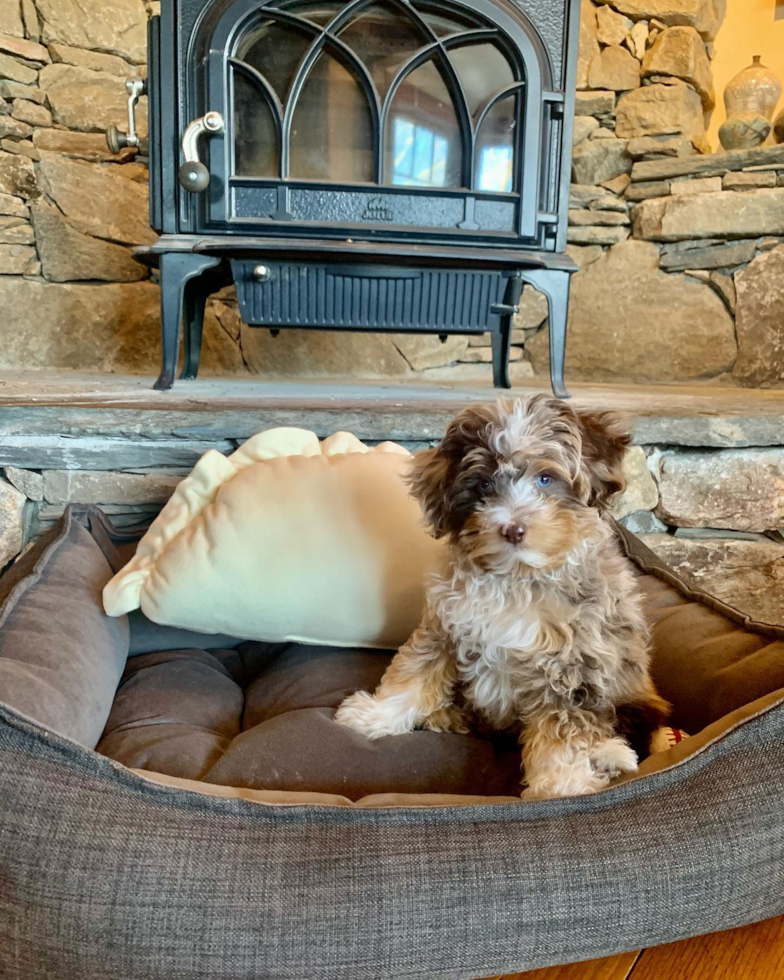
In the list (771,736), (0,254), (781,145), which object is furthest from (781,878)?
(0,254)

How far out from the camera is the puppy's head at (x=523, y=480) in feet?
4.08

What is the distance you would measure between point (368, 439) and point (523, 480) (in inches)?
38.7

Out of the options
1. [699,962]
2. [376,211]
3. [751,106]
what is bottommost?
[699,962]

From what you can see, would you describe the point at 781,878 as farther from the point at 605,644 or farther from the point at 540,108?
the point at 540,108

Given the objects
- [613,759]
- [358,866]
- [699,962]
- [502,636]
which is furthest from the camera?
[502,636]

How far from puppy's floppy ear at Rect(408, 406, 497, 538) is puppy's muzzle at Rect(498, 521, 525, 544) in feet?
0.51

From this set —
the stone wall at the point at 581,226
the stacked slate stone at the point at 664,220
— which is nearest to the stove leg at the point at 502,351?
the stone wall at the point at 581,226

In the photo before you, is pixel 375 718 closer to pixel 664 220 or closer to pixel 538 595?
pixel 538 595

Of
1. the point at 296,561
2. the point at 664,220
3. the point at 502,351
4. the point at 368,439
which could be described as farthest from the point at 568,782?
the point at 664,220

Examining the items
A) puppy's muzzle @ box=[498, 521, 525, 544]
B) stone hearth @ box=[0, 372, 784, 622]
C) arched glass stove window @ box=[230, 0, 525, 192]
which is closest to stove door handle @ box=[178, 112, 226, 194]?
arched glass stove window @ box=[230, 0, 525, 192]

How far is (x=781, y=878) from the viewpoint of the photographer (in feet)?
3.37

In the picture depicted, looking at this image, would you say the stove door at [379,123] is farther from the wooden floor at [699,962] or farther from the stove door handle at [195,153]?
the wooden floor at [699,962]

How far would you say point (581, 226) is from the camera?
160 inches

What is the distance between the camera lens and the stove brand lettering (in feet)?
8.44
